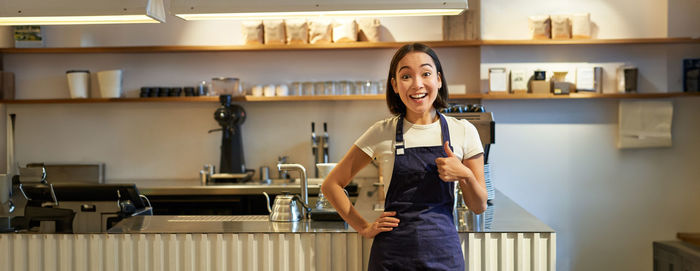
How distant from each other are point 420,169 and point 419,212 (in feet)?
0.48

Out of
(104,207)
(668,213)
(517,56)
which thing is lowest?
(668,213)

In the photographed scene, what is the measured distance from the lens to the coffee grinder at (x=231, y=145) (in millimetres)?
4910

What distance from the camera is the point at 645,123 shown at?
475 cm

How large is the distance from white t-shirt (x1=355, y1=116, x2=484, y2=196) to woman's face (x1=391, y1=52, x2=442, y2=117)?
87 mm

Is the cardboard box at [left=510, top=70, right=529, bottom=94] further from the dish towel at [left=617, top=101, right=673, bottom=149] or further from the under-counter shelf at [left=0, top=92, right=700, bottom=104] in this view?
the dish towel at [left=617, top=101, right=673, bottom=149]

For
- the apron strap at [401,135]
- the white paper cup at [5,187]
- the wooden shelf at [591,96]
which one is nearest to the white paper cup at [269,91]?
the wooden shelf at [591,96]

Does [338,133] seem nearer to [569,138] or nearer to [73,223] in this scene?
[569,138]

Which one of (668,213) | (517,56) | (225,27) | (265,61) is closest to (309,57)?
(265,61)

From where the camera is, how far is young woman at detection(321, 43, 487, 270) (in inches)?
85.9

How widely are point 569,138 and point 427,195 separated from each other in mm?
2981

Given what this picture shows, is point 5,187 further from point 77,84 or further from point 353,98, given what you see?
point 353,98

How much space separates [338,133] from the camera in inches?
204

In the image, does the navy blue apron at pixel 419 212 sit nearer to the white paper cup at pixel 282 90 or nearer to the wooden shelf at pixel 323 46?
the wooden shelf at pixel 323 46

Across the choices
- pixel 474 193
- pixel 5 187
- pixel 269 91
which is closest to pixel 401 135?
pixel 474 193
